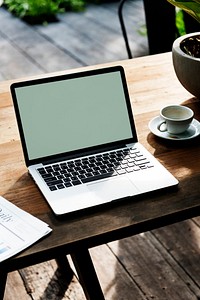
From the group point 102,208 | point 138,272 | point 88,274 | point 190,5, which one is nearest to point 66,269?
point 138,272

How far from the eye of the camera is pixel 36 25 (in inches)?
165

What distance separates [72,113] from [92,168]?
5.7 inches

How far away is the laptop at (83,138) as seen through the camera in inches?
50.4

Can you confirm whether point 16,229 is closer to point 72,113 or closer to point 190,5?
point 72,113

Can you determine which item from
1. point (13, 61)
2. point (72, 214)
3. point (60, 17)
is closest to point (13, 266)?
point (72, 214)

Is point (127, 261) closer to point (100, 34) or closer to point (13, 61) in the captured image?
point (13, 61)

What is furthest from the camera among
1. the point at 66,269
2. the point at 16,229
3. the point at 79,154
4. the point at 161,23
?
the point at 161,23

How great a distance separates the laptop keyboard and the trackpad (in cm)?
2

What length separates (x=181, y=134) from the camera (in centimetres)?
146

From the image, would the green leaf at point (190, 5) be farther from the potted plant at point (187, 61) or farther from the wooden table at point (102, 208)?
the wooden table at point (102, 208)

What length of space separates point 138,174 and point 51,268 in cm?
72

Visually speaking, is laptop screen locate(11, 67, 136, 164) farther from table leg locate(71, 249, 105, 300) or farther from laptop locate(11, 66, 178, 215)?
table leg locate(71, 249, 105, 300)

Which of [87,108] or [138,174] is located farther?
[87,108]

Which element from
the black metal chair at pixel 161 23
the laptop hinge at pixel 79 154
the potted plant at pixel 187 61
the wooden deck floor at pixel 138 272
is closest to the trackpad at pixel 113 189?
the laptop hinge at pixel 79 154
